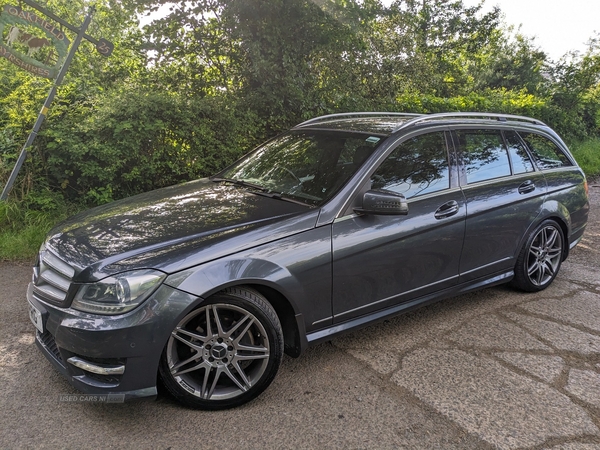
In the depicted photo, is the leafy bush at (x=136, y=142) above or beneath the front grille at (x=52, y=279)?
above

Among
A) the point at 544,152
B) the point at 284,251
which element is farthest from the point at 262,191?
the point at 544,152

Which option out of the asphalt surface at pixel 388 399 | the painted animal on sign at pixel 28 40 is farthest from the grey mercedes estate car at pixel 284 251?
the painted animal on sign at pixel 28 40

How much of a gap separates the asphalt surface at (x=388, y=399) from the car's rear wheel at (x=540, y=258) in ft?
1.66

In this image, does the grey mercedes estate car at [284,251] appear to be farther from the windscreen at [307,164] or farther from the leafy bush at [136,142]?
the leafy bush at [136,142]

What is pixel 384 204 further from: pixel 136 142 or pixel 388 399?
pixel 136 142

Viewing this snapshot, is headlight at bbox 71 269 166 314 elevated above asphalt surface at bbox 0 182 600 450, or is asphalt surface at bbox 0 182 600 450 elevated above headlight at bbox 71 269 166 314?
headlight at bbox 71 269 166 314

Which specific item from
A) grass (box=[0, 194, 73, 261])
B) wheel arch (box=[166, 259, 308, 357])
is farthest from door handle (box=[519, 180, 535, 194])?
grass (box=[0, 194, 73, 261])

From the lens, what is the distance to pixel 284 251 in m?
2.94

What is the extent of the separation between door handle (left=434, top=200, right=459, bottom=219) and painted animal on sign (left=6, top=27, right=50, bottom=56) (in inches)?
221

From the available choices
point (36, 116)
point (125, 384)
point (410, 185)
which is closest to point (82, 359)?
point (125, 384)

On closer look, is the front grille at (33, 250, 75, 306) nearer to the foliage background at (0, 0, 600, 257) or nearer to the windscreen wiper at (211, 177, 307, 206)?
the windscreen wiper at (211, 177, 307, 206)

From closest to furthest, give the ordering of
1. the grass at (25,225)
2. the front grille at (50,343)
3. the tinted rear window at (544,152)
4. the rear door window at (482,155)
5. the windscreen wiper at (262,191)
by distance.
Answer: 1. the front grille at (50,343)
2. the windscreen wiper at (262,191)
3. the rear door window at (482,155)
4. the tinted rear window at (544,152)
5. the grass at (25,225)

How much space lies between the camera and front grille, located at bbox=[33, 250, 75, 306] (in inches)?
107

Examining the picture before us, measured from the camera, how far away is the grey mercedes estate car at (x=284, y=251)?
260 cm
